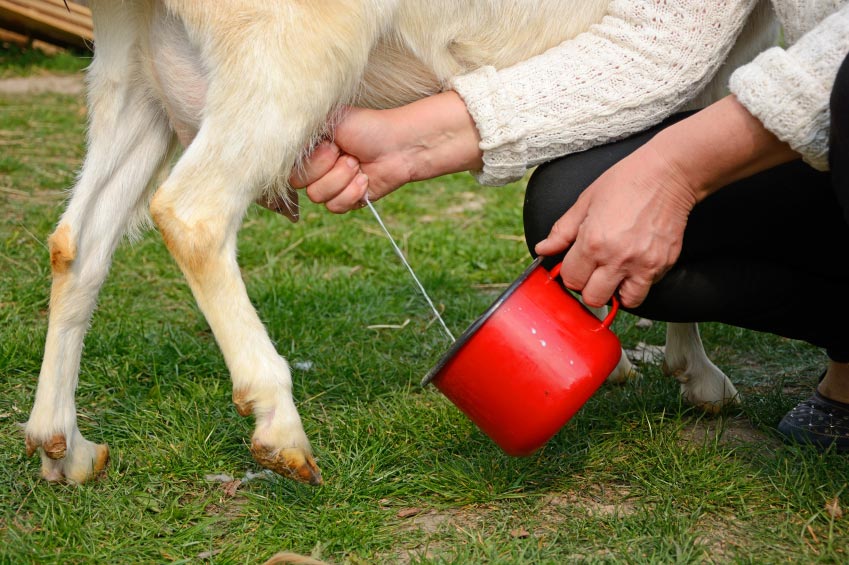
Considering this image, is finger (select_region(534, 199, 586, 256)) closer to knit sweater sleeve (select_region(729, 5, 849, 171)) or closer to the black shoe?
knit sweater sleeve (select_region(729, 5, 849, 171))

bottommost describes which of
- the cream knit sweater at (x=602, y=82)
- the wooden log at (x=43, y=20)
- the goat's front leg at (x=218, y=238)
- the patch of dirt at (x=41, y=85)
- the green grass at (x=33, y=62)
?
the green grass at (x=33, y=62)

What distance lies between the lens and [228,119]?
6.56ft

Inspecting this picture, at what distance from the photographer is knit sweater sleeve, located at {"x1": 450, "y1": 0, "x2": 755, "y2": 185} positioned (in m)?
2.00

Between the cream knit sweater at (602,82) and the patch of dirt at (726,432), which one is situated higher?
the cream knit sweater at (602,82)

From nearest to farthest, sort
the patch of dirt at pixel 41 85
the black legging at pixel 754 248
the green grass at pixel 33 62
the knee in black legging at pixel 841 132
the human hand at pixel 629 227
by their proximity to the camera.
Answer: the knee in black legging at pixel 841 132
the human hand at pixel 629 227
the black legging at pixel 754 248
the patch of dirt at pixel 41 85
the green grass at pixel 33 62

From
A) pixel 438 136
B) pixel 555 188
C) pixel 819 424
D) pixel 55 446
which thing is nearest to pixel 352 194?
pixel 438 136

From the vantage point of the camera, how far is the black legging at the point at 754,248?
2.00 meters

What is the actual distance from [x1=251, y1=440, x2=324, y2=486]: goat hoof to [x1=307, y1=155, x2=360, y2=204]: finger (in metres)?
0.58

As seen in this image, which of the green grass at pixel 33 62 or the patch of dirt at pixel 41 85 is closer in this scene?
the patch of dirt at pixel 41 85

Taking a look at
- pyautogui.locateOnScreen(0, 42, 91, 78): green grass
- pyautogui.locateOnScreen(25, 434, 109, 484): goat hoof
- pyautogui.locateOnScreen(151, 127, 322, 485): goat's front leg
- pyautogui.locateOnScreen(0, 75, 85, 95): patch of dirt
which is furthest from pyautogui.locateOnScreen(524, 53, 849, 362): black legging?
pyautogui.locateOnScreen(0, 42, 91, 78): green grass

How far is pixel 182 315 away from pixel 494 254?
1.27m

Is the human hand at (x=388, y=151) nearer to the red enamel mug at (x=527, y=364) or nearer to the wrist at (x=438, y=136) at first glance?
the wrist at (x=438, y=136)

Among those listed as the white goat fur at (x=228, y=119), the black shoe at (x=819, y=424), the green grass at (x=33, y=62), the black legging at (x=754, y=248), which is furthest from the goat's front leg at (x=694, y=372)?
the green grass at (x=33, y=62)

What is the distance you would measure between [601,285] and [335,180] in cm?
68
